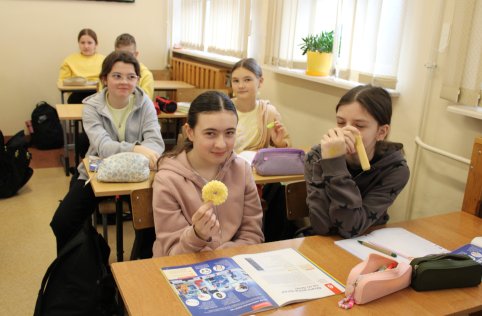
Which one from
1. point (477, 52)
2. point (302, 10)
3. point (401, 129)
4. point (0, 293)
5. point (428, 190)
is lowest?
point (0, 293)

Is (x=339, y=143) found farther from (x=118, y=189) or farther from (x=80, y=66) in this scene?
(x=80, y=66)

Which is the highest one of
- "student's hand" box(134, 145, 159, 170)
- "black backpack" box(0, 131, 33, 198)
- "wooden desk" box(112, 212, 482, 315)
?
"student's hand" box(134, 145, 159, 170)

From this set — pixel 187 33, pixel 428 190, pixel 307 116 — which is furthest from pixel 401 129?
pixel 187 33

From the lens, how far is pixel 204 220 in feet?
4.91

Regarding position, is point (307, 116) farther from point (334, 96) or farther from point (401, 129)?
point (401, 129)

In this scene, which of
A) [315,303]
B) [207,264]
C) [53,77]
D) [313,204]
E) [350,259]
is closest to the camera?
[315,303]

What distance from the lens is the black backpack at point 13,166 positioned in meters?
4.15

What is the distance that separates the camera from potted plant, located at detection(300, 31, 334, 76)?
3.40 m

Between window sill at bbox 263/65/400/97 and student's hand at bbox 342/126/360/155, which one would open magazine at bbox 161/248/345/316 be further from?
window sill at bbox 263/65/400/97

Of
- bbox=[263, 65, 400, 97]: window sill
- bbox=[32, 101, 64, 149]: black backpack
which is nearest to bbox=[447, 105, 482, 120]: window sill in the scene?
bbox=[263, 65, 400, 97]: window sill

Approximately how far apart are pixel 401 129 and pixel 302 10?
1.46 m

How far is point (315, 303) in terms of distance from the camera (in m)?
1.30

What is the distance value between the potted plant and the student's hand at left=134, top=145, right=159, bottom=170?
1433 millimetres

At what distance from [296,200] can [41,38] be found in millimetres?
5218
